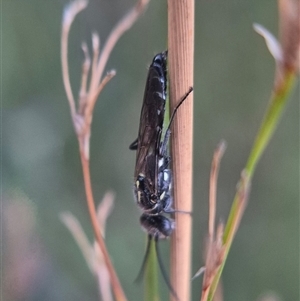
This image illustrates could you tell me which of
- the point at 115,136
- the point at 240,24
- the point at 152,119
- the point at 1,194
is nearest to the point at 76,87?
the point at 115,136

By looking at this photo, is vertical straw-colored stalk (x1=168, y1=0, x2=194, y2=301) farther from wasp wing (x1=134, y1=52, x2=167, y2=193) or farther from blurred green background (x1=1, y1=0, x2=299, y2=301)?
blurred green background (x1=1, y1=0, x2=299, y2=301)

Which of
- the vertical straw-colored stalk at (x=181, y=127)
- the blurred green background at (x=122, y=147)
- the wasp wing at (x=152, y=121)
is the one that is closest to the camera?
the vertical straw-colored stalk at (x=181, y=127)

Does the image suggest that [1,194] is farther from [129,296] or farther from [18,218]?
[129,296]

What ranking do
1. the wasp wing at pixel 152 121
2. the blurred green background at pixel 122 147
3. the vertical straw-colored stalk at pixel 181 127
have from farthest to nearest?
the blurred green background at pixel 122 147 → the wasp wing at pixel 152 121 → the vertical straw-colored stalk at pixel 181 127

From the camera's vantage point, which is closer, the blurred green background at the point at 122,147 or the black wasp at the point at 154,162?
the black wasp at the point at 154,162

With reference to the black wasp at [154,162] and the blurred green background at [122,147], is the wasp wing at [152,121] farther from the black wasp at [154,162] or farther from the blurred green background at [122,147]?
the blurred green background at [122,147]

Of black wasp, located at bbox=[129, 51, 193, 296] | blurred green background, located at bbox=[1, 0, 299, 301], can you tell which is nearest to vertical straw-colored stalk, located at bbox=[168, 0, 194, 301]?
black wasp, located at bbox=[129, 51, 193, 296]

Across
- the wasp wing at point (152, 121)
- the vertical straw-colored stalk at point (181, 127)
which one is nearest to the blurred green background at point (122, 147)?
the wasp wing at point (152, 121)
